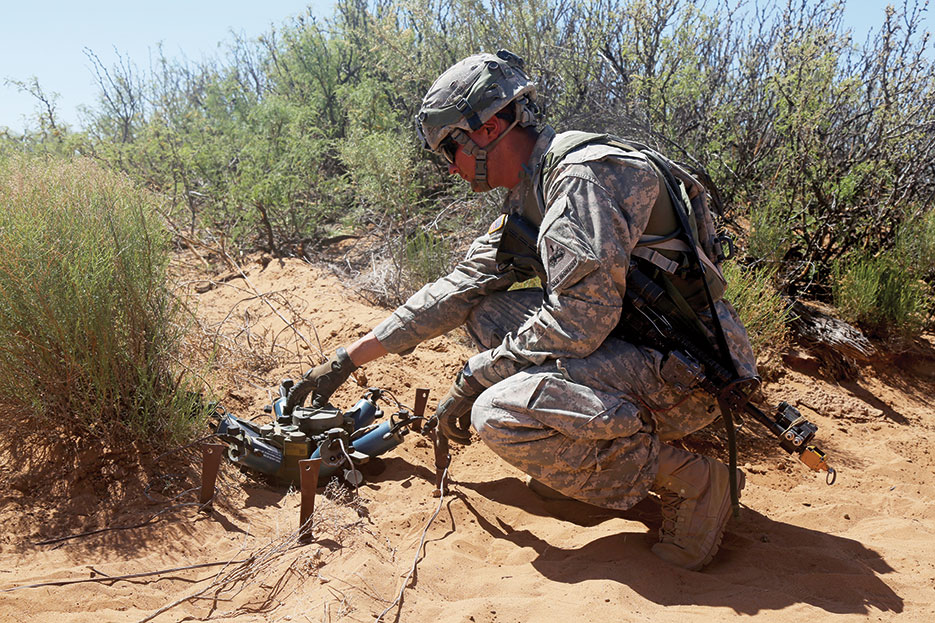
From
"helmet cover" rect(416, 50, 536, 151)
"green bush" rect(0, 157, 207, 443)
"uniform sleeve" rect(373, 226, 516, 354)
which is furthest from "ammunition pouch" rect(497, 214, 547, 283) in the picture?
"green bush" rect(0, 157, 207, 443)

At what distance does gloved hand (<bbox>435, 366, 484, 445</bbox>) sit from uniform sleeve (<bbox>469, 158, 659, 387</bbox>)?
0.45 m

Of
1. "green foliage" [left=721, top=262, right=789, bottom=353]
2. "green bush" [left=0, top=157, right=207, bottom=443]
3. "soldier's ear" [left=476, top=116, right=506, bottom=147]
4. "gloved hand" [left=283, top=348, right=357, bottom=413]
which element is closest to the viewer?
"green bush" [left=0, top=157, right=207, bottom=443]

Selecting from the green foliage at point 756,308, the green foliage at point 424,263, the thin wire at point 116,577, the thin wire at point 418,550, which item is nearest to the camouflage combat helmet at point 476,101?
the thin wire at point 418,550

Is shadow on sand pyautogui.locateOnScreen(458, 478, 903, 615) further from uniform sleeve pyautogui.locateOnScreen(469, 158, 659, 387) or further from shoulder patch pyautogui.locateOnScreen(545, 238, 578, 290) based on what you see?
shoulder patch pyautogui.locateOnScreen(545, 238, 578, 290)

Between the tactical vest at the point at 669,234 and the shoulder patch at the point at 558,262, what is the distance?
30 centimetres

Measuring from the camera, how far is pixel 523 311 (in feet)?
10.1

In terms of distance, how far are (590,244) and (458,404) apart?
0.93 meters

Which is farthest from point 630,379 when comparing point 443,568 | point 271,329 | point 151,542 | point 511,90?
point 271,329

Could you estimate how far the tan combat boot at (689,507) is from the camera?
2551 mm

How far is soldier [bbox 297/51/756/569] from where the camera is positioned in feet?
8.00

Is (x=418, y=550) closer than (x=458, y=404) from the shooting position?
Yes

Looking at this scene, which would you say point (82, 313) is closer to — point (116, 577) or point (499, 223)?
point (116, 577)

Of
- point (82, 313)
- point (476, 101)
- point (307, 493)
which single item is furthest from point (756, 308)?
point (82, 313)

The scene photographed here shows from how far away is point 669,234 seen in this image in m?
2.60
